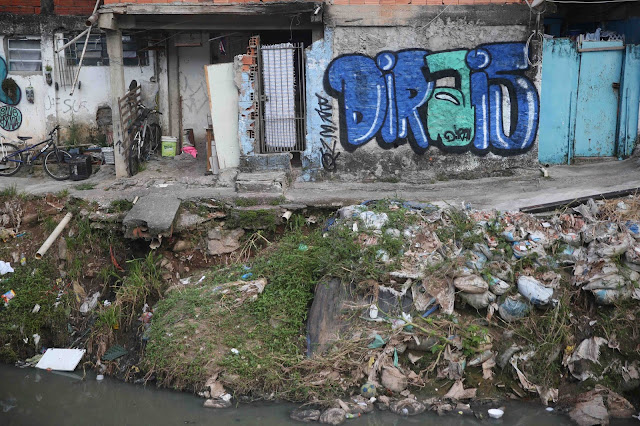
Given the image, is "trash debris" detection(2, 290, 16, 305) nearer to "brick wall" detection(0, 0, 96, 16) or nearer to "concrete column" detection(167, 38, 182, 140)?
"concrete column" detection(167, 38, 182, 140)

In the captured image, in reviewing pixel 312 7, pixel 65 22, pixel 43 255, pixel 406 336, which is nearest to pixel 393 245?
pixel 406 336

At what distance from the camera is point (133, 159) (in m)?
11.1

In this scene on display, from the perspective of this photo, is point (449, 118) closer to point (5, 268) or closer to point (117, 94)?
point (117, 94)

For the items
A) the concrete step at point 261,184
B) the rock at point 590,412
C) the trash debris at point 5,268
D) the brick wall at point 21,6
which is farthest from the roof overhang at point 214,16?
the rock at point 590,412

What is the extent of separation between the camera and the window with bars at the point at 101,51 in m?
12.4

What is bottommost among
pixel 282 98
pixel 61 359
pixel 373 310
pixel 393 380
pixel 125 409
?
pixel 125 409

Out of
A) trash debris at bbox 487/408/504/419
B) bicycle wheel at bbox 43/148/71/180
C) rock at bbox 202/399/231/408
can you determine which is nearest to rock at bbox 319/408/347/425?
rock at bbox 202/399/231/408

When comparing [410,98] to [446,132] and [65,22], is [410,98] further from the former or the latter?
[65,22]

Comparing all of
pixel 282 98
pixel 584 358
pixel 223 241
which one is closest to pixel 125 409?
pixel 223 241

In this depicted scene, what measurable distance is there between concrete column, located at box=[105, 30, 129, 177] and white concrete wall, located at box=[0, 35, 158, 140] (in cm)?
167

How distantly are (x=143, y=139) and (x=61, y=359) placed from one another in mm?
4737

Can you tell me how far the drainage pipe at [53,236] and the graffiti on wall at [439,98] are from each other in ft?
13.7

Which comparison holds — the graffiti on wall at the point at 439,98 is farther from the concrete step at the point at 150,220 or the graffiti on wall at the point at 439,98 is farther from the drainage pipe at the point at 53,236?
the drainage pipe at the point at 53,236

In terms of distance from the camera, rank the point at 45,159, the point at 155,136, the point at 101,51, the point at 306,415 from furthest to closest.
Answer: the point at 101,51 < the point at 155,136 < the point at 45,159 < the point at 306,415
